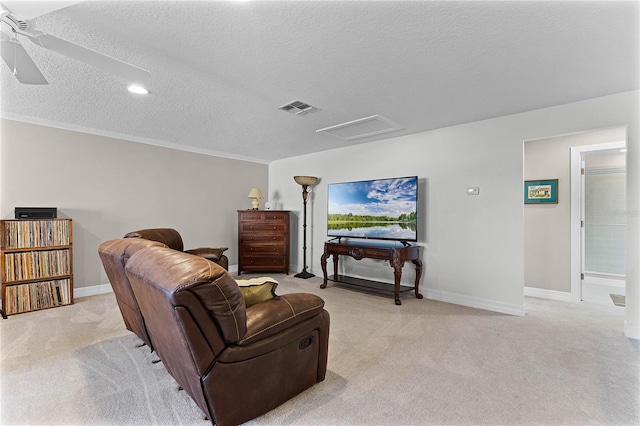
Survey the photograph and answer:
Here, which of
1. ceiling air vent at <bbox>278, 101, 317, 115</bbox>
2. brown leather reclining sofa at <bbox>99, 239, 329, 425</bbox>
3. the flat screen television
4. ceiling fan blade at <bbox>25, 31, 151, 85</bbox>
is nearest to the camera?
brown leather reclining sofa at <bbox>99, 239, 329, 425</bbox>

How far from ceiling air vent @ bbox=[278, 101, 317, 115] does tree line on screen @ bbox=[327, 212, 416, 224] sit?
1.88 m

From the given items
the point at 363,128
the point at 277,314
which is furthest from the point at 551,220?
the point at 277,314

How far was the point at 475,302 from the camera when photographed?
3.59 m

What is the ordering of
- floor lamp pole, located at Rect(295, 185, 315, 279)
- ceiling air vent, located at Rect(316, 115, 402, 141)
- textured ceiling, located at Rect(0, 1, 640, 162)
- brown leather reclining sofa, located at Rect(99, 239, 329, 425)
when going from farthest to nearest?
floor lamp pole, located at Rect(295, 185, 315, 279), ceiling air vent, located at Rect(316, 115, 402, 141), textured ceiling, located at Rect(0, 1, 640, 162), brown leather reclining sofa, located at Rect(99, 239, 329, 425)

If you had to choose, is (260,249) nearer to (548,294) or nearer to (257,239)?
(257,239)

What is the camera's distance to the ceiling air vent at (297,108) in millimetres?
3008

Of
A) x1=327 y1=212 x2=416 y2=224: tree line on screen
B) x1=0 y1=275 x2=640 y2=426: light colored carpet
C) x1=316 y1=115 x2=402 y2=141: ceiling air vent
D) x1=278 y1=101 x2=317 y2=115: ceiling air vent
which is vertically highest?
x1=278 y1=101 x2=317 y2=115: ceiling air vent

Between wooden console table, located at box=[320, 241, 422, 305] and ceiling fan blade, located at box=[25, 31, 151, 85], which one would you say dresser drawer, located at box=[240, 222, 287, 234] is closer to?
wooden console table, located at box=[320, 241, 422, 305]

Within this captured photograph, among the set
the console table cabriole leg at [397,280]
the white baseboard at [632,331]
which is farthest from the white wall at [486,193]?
the console table cabriole leg at [397,280]

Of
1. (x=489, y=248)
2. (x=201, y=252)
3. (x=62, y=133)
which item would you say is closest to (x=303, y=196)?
(x=201, y=252)

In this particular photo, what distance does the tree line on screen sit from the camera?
3.95 m

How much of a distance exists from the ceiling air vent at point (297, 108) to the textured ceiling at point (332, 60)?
3.2 inches

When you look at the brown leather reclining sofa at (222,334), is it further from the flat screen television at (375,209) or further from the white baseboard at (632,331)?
the white baseboard at (632,331)

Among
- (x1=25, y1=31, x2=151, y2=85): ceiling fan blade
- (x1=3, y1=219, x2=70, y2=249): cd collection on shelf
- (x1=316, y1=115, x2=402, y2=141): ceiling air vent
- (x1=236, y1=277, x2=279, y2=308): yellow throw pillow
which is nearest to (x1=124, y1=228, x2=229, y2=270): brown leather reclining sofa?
(x1=3, y1=219, x2=70, y2=249): cd collection on shelf
